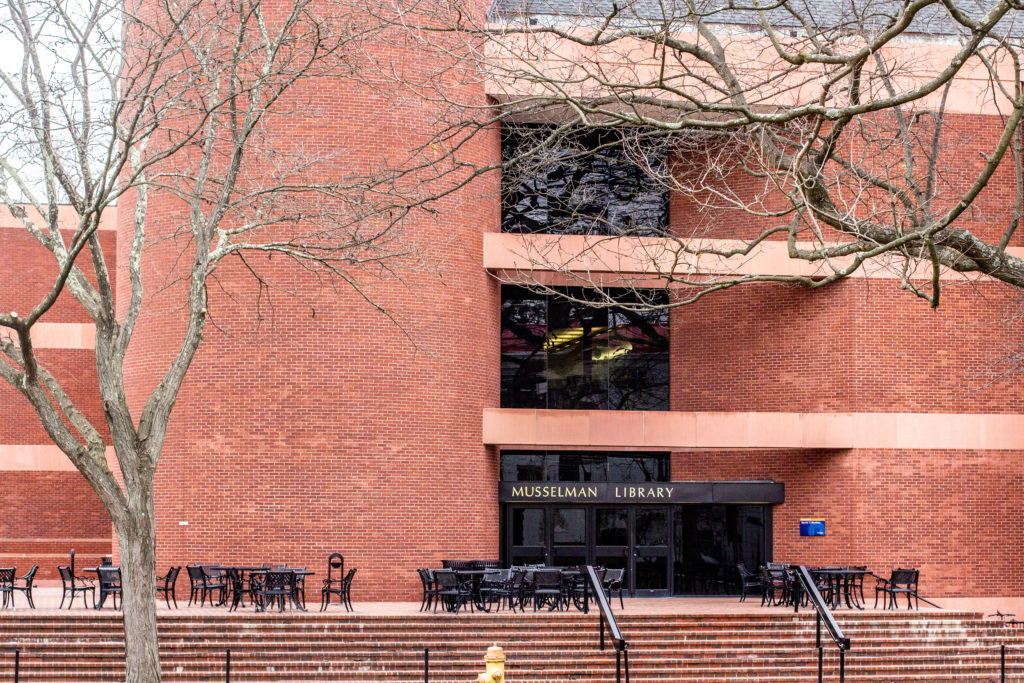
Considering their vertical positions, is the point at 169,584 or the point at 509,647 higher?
the point at 169,584

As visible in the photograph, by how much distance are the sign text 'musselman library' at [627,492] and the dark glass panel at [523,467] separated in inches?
62.2

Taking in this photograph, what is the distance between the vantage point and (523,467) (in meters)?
26.3

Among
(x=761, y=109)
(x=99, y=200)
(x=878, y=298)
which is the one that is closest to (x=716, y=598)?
(x=878, y=298)

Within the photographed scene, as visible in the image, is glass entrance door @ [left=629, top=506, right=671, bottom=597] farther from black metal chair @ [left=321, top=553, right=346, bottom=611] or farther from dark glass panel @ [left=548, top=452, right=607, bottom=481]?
black metal chair @ [left=321, top=553, right=346, bottom=611]

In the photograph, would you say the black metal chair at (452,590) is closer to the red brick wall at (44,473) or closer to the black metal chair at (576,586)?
the black metal chair at (576,586)

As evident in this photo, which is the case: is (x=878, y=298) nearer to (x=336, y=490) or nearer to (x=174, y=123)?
(x=336, y=490)

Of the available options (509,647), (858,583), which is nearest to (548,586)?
(509,647)

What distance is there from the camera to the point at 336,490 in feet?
74.0

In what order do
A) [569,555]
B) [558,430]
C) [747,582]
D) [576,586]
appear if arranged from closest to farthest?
[576,586], [558,430], [747,582], [569,555]

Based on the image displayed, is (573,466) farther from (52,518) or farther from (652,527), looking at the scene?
(52,518)

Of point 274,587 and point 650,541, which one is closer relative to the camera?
point 274,587

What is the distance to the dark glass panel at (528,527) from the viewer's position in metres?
24.9

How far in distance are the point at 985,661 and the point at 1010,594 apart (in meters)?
5.96

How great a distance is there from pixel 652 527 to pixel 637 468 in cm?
204
